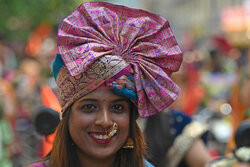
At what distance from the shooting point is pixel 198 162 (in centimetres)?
402

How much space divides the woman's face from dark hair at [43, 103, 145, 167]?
0.07 meters

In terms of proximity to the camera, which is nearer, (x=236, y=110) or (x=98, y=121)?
(x=98, y=121)

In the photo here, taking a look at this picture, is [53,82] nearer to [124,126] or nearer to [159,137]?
[159,137]

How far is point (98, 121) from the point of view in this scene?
8.30 feet

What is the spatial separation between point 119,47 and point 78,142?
1.90 feet

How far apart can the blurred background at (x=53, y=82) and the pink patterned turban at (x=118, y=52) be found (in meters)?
0.48

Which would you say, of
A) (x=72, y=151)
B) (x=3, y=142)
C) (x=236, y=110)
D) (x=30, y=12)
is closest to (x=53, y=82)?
(x=3, y=142)

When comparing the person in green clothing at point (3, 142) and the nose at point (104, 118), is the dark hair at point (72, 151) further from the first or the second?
the person in green clothing at point (3, 142)

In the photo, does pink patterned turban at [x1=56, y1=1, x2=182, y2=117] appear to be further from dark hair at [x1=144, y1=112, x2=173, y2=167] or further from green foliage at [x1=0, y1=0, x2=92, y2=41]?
green foliage at [x1=0, y1=0, x2=92, y2=41]

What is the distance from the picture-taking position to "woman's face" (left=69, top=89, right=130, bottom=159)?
8.37 ft

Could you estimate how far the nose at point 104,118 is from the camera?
2.53 m

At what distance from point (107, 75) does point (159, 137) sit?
1.66m

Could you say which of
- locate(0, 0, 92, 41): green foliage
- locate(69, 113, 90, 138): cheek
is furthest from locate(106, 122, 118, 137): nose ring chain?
A: locate(0, 0, 92, 41): green foliage

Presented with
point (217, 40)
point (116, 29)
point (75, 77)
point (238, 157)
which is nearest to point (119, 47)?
point (116, 29)
